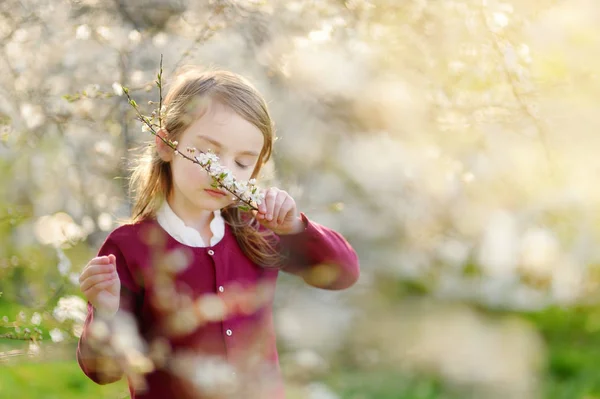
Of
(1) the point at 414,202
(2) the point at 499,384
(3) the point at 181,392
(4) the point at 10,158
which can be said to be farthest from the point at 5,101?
(2) the point at 499,384

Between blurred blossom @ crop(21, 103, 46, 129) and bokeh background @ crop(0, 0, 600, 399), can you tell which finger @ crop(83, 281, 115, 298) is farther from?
blurred blossom @ crop(21, 103, 46, 129)

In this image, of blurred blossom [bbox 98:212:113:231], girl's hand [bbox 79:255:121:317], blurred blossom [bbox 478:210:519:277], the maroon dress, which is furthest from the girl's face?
blurred blossom [bbox 478:210:519:277]

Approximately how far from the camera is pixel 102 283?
115 cm

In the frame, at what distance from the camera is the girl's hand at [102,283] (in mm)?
1151

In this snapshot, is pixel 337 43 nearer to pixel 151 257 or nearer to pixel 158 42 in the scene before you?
pixel 158 42

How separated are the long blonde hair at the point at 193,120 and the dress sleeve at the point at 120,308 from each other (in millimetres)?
99

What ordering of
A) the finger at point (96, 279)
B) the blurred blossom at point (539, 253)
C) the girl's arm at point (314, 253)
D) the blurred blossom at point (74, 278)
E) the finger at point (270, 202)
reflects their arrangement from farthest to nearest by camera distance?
the blurred blossom at point (539, 253), the blurred blossom at point (74, 278), the girl's arm at point (314, 253), the finger at point (270, 202), the finger at point (96, 279)

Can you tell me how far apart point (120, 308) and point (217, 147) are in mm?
361

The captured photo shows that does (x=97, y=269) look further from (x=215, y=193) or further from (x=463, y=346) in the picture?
(x=463, y=346)

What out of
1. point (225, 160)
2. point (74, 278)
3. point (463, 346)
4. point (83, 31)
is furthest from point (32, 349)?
point (463, 346)

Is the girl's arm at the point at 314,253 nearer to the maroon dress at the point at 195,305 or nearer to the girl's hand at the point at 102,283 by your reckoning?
the maroon dress at the point at 195,305

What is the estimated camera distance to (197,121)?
1345mm

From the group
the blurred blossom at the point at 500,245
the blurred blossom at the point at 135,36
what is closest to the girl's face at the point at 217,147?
the blurred blossom at the point at 135,36

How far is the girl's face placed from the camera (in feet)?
4.27
